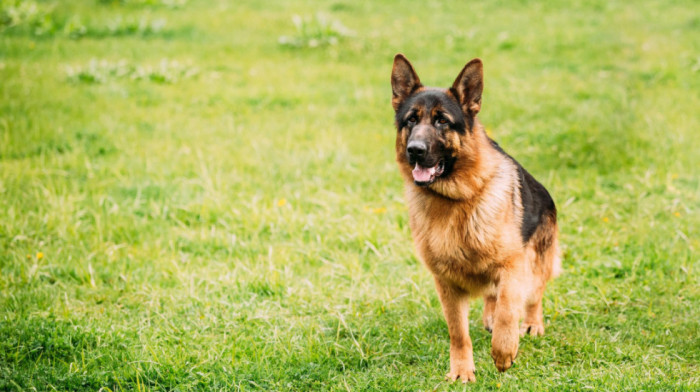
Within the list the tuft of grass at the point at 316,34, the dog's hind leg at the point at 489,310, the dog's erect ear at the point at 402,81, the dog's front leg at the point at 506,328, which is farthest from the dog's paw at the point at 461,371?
the tuft of grass at the point at 316,34

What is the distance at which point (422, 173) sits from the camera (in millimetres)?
3883

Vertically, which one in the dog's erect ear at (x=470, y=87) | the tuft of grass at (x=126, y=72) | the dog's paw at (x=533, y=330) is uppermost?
the dog's erect ear at (x=470, y=87)

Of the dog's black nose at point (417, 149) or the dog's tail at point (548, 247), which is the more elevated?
the dog's black nose at point (417, 149)

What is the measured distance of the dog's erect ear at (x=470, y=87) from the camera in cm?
406

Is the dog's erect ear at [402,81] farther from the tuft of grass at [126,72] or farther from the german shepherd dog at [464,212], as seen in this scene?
the tuft of grass at [126,72]

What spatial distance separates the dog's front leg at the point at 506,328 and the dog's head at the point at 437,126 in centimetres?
80

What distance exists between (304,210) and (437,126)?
2682mm

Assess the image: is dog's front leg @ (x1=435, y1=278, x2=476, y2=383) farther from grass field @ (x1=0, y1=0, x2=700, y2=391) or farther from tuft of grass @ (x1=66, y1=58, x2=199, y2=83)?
tuft of grass @ (x1=66, y1=58, x2=199, y2=83)

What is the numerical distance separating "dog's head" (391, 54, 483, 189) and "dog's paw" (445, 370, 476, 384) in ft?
3.81

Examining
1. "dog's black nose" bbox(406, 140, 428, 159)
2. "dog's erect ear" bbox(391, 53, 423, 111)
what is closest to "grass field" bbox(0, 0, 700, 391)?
"dog's black nose" bbox(406, 140, 428, 159)

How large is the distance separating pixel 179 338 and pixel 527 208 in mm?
2480

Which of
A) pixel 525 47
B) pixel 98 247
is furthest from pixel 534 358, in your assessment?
pixel 525 47

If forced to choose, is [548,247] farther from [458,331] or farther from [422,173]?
[422,173]

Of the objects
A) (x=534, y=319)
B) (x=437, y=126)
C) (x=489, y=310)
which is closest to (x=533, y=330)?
(x=534, y=319)
